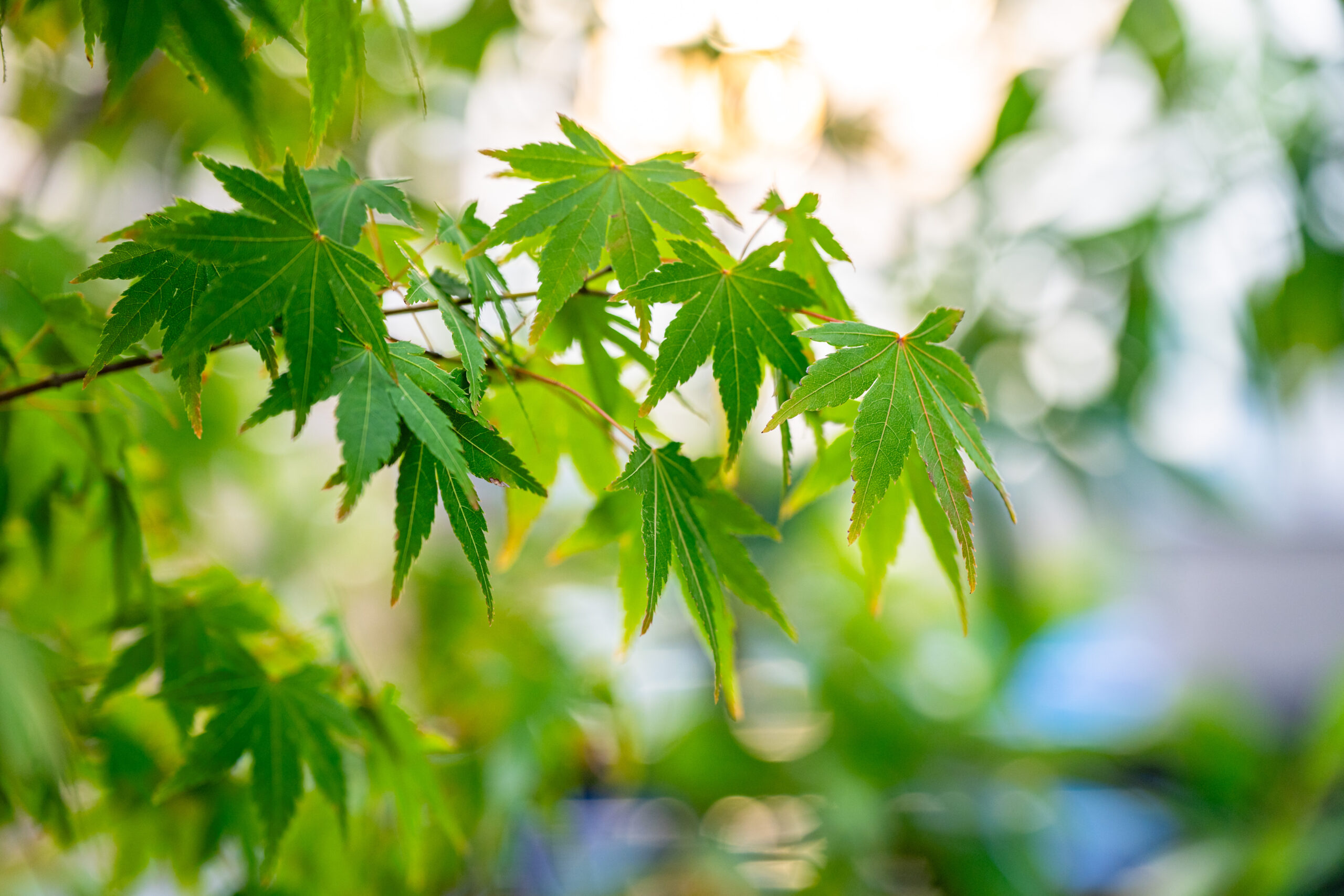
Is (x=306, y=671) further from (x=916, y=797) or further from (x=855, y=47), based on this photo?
(x=916, y=797)

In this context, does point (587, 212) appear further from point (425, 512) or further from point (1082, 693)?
point (1082, 693)

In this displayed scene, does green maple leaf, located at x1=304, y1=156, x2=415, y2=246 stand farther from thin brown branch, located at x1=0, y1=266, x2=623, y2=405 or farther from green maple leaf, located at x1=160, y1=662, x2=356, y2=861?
green maple leaf, located at x1=160, y1=662, x2=356, y2=861

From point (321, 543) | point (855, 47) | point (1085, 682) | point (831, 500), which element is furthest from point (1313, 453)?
point (321, 543)

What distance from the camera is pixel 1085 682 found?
93.4 inches

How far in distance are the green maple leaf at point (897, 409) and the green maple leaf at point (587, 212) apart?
87 millimetres

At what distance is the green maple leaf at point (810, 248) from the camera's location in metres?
0.40

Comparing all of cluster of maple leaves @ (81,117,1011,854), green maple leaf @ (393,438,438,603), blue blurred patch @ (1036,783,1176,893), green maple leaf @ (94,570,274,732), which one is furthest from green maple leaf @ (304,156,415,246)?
blue blurred patch @ (1036,783,1176,893)

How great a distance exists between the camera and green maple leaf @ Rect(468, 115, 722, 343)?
35cm

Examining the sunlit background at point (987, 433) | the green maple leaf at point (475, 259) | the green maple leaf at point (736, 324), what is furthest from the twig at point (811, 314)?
the sunlit background at point (987, 433)

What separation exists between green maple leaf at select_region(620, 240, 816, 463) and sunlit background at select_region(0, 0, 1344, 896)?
0.83 m

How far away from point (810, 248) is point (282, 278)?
9.7 inches

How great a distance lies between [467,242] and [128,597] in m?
0.33

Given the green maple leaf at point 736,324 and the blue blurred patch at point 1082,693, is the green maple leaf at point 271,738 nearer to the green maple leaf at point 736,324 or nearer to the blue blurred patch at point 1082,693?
the green maple leaf at point 736,324

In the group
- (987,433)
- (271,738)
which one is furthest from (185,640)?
(987,433)
